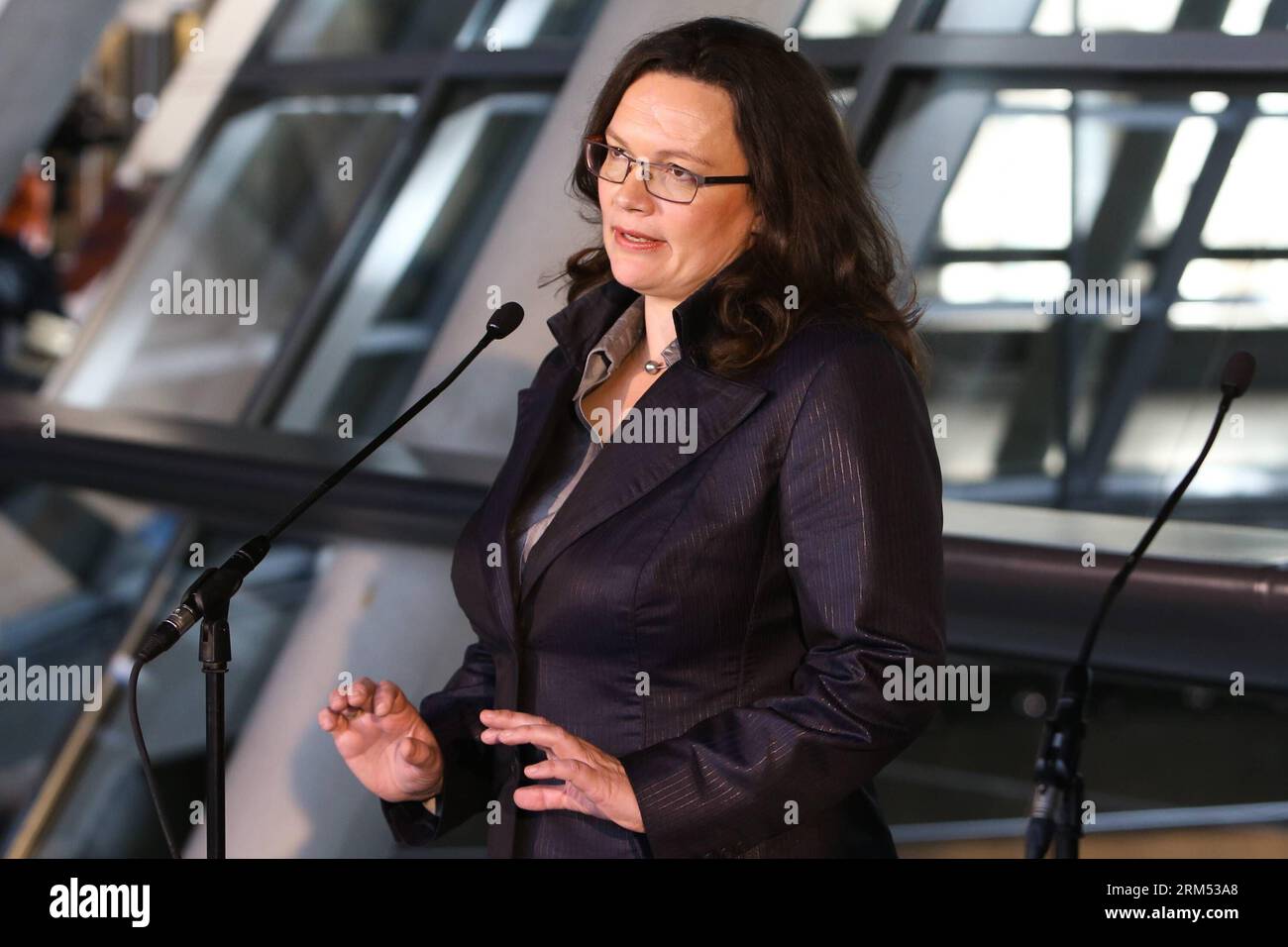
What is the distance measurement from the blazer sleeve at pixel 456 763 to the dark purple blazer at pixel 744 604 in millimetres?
93

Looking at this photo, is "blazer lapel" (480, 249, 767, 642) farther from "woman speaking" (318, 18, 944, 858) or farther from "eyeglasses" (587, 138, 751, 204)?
"eyeglasses" (587, 138, 751, 204)

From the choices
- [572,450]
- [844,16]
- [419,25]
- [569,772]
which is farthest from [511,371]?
[419,25]

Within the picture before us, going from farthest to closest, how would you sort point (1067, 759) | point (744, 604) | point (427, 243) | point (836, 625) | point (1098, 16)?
point (427, 243) → point (1098, 16) → point (1067, 759) → point (744, 604) → point (836, 625)

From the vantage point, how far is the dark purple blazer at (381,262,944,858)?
155cm

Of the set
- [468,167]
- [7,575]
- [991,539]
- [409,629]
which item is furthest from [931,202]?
[7,575]

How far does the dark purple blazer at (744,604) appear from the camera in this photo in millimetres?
1547

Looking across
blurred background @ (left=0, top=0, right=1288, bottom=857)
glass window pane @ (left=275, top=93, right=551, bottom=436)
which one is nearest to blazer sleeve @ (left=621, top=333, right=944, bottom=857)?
blurred background @ (left=0, top=0, right=1288, bottom=857)

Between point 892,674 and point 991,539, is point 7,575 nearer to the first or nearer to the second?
point 991,539

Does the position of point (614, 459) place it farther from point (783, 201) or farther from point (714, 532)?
point (783, 201)

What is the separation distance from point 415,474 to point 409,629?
0.34 metres

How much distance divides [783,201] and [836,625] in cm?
49

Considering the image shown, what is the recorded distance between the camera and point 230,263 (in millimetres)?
5297

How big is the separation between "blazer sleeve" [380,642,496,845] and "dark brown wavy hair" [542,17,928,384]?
0.55 meters
